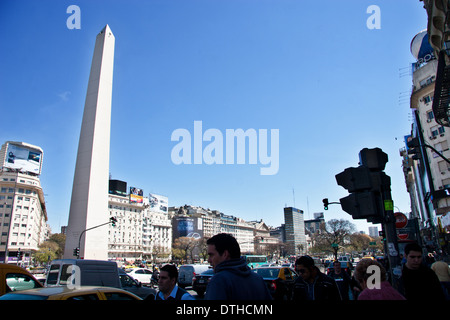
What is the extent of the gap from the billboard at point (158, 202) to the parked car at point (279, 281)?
4702 inches

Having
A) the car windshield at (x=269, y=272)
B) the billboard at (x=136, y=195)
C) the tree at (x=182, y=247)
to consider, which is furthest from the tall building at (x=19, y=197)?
the car windshield at (x=269, y=272)

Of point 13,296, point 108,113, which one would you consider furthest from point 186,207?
Answer: point 13,296

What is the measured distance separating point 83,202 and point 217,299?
3049 centimetres

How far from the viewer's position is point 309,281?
4551 millimetres

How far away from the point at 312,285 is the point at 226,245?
2.59 meters

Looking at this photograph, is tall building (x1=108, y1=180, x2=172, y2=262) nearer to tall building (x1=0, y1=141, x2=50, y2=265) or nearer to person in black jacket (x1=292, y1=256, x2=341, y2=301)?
tall building (x1=0, y1=141, x2=50, y2=265)

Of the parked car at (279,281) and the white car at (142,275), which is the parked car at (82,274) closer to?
the parked car at (279,281)

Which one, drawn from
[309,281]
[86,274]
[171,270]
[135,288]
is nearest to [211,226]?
[135,288]

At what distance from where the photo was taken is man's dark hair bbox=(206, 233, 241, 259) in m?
2.53

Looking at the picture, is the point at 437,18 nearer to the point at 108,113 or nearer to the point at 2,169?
the point at 108,113

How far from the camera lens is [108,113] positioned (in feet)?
107

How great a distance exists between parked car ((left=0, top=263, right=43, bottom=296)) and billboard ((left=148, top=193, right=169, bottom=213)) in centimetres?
12296

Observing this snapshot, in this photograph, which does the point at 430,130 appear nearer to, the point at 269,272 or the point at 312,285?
the point at 269,272

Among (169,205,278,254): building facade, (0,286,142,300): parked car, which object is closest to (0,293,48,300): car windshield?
(0,286,142,300): parked car
